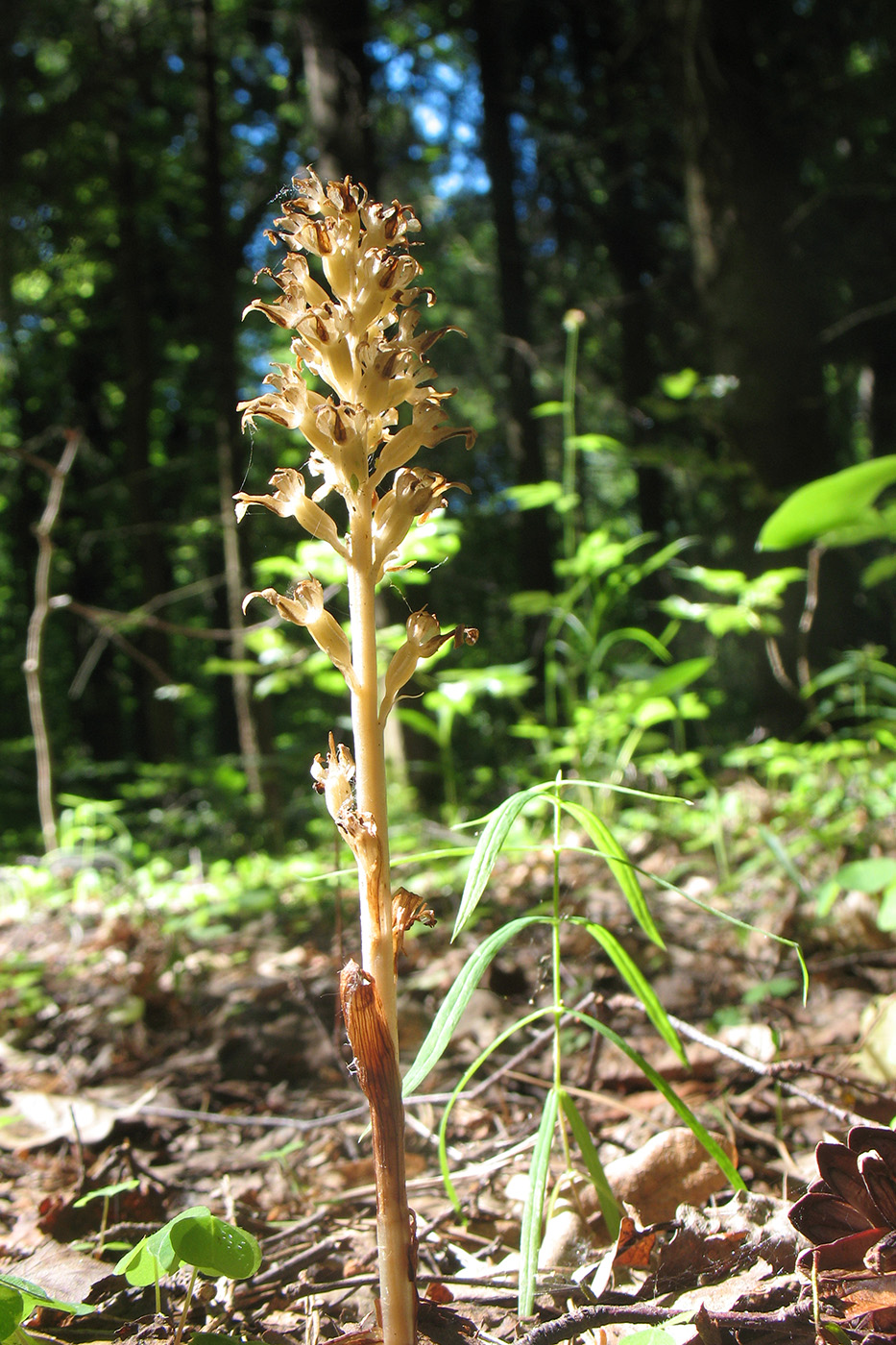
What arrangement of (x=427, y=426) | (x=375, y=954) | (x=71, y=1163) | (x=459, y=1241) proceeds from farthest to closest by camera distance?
1. (x=71, y=1163)
2. (x=459, y=1241)
3. (x=427, y=426)
4. (x=375, y=954)

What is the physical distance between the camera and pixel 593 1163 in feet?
3.15

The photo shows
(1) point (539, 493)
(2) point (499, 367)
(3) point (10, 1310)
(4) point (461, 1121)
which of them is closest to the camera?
(3) point (10, 1310)

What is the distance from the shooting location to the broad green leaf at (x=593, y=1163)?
3.15 ft

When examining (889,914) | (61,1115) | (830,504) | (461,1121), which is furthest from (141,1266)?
(830,504)

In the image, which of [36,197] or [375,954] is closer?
[375,954]

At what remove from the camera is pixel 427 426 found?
0.93 meters

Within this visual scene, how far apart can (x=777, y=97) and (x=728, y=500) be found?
3290 mm

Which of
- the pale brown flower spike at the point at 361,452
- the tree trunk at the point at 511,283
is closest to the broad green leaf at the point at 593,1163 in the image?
the pale brown flower spike at the point at 361,452

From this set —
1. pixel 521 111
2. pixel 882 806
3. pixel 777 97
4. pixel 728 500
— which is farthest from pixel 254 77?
pixel 882 806

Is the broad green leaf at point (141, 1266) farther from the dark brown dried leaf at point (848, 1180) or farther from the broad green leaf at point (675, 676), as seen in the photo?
the broad green leaf at point (675, 676)

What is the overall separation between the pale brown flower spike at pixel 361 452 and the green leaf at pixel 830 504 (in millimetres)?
606

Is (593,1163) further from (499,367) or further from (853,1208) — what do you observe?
(499,367)

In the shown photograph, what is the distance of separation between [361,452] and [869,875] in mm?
1159

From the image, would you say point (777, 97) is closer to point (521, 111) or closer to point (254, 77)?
point (521, 111)
